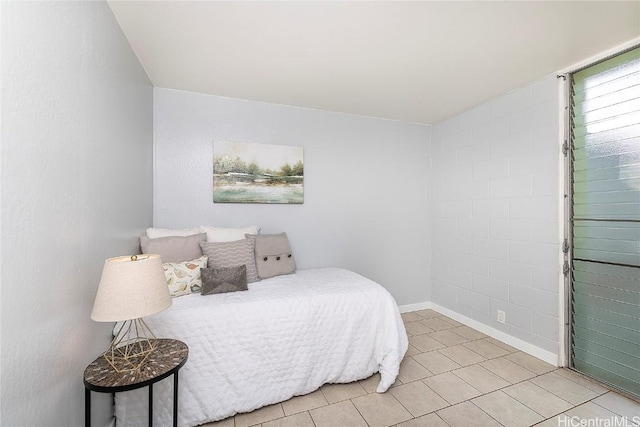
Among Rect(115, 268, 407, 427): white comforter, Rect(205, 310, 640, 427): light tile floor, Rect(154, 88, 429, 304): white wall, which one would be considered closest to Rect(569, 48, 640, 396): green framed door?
Rect(205, 310, 640, 427): light tile floor

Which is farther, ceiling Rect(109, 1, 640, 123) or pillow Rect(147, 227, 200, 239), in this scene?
pillow Rect(147, 227, 200, 239)

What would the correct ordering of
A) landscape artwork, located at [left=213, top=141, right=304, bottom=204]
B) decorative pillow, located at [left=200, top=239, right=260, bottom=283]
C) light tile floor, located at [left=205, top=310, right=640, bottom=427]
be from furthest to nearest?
landscape artwork, located at [left=213, top=141, right=304, bottom=204] → decorative pillow, located at [left=200, top=239, right=260, bottom=283] → light tile floor, located at [left=205, top=310, right=640, bottom=427]

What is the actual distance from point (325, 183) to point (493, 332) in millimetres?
2418

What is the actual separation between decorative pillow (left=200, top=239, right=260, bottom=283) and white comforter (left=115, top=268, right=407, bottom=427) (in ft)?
0.56

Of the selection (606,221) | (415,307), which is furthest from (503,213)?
(415,307)

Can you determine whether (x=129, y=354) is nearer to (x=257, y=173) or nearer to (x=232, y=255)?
(x=232, y=255)

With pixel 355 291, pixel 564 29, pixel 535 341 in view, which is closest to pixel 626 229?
pixel 535 341

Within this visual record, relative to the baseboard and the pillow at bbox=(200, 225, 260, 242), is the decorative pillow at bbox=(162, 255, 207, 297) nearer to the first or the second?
the pillow at bbox=(200, 225, 260, 242)

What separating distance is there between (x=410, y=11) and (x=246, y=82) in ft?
5.04

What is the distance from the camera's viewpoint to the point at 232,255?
95.8 inches

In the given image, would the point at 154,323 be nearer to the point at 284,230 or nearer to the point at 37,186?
the point at 37,186

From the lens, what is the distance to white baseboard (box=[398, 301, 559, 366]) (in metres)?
2.53

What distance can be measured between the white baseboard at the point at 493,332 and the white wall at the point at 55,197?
3.32m

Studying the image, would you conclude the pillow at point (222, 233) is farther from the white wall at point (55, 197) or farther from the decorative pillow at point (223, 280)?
the white wall at point (55, 197)
